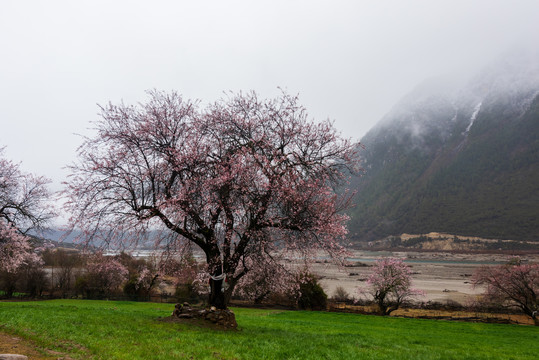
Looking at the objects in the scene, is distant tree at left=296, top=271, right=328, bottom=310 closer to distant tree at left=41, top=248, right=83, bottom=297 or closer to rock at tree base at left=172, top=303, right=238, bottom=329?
rock at tree base at left=172, top=303, right=238, bottom=329

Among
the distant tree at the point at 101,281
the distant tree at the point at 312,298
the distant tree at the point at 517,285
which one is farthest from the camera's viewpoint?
the distant tree at the point at 101,281

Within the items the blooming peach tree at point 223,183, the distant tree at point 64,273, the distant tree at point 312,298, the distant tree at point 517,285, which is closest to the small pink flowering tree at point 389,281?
the distant tree at point 312,298

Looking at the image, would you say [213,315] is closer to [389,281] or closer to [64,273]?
[389,281]

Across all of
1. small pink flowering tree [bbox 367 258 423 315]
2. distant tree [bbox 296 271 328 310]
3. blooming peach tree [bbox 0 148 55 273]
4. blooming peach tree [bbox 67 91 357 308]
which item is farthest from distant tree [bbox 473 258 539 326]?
blooming peach tree [bbox 0 148 55 273]

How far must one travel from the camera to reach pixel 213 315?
40.3 ft

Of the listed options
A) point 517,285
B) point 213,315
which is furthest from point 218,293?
point 517,285

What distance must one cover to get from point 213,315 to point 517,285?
36.4 metres

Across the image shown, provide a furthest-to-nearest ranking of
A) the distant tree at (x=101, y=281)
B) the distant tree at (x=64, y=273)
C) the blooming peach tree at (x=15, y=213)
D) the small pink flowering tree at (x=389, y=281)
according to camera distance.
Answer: the distant tree at (x=64, y=273) → the distant tree at (x=101, y=281) → the small pink flowering tree at (x=389, y=281) → the blooming peach tree at (x=15, y=213)

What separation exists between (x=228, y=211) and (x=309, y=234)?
325 centimetres

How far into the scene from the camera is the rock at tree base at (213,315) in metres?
12.1

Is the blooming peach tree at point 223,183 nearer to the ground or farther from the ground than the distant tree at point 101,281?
farther from the ground

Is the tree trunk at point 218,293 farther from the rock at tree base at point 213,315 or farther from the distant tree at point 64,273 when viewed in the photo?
the distant tree at point 64,273

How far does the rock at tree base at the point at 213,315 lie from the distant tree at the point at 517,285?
35070 millimetres

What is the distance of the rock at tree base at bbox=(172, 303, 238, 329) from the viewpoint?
478 inches
